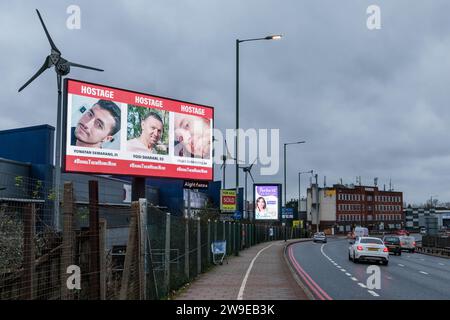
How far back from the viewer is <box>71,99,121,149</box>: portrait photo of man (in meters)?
19.0

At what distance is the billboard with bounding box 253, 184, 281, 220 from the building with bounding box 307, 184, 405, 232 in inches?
2788

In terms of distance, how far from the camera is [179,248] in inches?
608

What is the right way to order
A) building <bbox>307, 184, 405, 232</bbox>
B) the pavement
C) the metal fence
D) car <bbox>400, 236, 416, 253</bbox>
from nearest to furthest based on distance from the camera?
the metal fence, the pavement, car <bbox>400, 236, 416, 253</bbox>, building <bbox>307, 184, 405, 232</bbox>

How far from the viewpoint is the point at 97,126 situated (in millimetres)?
19344

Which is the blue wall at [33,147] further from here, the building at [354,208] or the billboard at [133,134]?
the building at [354,208]

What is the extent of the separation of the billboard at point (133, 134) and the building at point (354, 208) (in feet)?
354

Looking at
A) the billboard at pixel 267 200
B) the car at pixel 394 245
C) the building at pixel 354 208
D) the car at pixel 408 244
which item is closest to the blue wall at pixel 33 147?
the car at pixel 394 245

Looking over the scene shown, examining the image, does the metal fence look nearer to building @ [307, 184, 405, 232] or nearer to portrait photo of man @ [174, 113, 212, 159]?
portrait photo of man @ [174, 113, 212, 159]

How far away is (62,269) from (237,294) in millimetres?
6475

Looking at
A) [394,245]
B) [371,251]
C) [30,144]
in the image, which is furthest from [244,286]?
[394,245]

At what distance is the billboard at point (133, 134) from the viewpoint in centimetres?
1894

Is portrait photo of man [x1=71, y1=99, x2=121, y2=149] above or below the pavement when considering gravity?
above

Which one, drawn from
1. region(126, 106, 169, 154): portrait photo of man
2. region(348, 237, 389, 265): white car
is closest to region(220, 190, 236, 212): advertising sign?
region(348, 237, 389, 265): white car

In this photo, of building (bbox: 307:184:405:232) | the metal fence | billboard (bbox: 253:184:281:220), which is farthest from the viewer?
building (bbox: 307:184:405:232)
